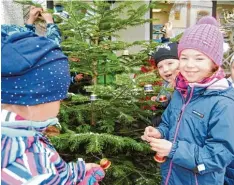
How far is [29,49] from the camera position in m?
0.94

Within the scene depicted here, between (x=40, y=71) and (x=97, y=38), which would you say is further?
(x=97, y=38)

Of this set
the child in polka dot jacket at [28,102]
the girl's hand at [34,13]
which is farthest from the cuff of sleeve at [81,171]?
the girl's hand at [34,13]

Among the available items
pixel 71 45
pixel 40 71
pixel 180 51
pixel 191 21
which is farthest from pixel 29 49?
pixel 191 21

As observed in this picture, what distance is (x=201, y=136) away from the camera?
1.49 metres

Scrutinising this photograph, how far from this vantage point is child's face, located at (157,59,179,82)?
2.14 metres

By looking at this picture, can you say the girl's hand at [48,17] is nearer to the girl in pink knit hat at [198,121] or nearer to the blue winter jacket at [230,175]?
the girl in pink knit hat at [198,121]

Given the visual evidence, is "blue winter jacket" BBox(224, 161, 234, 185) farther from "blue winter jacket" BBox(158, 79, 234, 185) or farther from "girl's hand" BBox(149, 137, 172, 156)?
"girl's hand" BBox(149, 137, 172, 156)

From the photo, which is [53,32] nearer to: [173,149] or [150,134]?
[150,134]

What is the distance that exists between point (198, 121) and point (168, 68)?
72 cm

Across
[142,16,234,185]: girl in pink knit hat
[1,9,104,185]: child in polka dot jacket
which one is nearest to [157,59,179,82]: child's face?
[142,16,234,185]: girl in pink knit hat

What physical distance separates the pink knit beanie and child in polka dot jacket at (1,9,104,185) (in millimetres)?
788

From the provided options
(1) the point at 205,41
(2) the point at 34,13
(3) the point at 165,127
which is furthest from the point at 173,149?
(2) the point at 34,13

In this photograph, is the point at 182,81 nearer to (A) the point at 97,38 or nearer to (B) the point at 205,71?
(B) the point at 205,71

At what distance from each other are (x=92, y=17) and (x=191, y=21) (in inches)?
177
